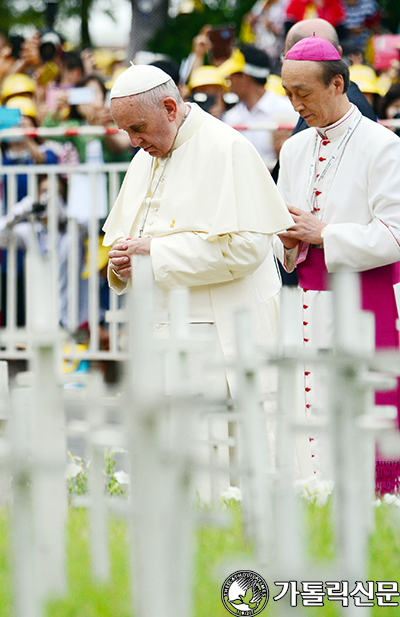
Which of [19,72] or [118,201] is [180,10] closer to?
[19,72]

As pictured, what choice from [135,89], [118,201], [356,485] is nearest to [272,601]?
[356,485]

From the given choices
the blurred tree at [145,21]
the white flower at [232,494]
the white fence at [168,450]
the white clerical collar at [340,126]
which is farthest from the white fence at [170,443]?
the blurred tree at [145,21]

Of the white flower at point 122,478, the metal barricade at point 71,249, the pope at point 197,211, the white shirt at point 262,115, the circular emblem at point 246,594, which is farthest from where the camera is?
the metal barricade at point 71,249

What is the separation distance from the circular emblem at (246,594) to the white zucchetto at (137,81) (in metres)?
2.19

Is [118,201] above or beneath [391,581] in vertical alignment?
above

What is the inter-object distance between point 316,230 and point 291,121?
2913 mm

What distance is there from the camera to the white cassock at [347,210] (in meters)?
4.49

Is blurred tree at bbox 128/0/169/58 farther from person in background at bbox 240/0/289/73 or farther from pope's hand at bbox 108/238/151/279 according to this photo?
pope's hand at bbox 108/238/151/279

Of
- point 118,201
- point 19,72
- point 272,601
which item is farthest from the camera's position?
point 19,72

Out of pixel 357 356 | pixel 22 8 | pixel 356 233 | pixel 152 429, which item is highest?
pixel 22 8

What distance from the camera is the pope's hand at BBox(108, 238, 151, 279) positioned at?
427 cm

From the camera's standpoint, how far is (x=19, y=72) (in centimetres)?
1127

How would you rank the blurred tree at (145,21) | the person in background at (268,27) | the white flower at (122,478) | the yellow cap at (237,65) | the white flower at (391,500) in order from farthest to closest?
1. the blurred tree at (145,21)
2. the person in background at (268,27)
3. the yellow cap at (237,65)
4. the white flower at (122,478)
5. the white flower at (391,500)

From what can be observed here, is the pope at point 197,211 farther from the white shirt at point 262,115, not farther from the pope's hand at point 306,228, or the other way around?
the white shirt at point 262,115
